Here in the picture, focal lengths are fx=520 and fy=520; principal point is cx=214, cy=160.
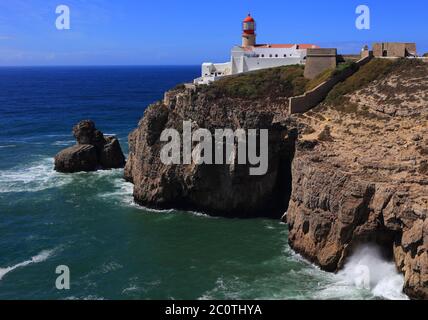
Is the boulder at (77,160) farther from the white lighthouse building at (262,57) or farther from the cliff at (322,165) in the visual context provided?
the white lighthouse building at (262,57)

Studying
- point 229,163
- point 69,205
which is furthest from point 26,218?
point 229,163

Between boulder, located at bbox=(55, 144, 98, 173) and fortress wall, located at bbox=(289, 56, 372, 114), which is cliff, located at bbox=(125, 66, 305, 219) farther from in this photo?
boulder, located at bbox=(55, 144, 98, 173)

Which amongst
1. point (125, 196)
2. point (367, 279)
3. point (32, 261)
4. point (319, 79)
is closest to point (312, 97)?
point (319, 79)

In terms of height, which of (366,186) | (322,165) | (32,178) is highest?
(322,165)

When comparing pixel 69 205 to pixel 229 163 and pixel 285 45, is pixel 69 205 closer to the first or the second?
pixel 229 163

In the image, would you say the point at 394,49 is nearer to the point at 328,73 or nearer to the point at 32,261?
the point at 328,73
